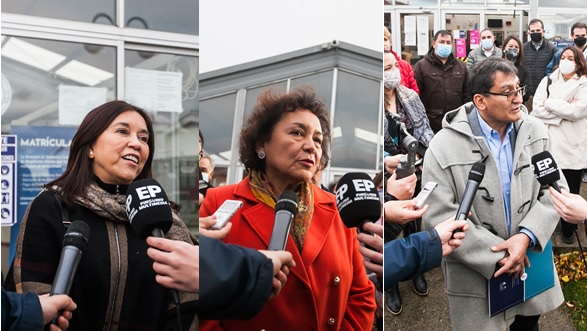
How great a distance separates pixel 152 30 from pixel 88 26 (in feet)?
0.50

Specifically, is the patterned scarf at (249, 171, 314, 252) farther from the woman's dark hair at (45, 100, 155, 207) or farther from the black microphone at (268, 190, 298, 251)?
the woman's dark hair at (45, 100, 155, 207)

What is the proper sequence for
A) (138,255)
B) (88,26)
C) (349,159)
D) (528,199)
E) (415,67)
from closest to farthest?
1. (349,159)
2. (88,26)
3. (138,255)
4. (415,67)
5. (528,199)

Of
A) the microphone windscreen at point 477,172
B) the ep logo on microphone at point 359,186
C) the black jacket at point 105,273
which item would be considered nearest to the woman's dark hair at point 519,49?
the microphone windscreen at point 477,172

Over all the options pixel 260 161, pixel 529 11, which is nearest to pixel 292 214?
pixel 260 161

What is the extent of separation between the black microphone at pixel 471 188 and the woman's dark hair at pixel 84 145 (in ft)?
3.08

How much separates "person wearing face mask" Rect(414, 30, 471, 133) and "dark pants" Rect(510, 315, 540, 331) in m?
0.71

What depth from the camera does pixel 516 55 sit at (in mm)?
1946

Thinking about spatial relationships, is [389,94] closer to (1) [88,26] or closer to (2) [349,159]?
(2) [349,159]

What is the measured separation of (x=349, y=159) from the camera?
3.84 ft

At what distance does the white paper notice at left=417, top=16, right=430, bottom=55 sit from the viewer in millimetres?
1758

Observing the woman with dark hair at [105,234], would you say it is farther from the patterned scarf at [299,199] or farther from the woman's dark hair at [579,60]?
the woman's dark hair at [579,60]

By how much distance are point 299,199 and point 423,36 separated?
817 mm

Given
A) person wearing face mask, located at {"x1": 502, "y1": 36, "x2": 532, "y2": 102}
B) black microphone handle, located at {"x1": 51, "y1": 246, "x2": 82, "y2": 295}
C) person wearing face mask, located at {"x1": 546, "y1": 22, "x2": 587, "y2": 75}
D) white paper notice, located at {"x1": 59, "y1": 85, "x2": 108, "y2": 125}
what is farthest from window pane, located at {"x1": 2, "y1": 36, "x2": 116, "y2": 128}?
person wearing face mask, located at {"x1": 546, "y1": 22, "x2": 587, "y2": 75}

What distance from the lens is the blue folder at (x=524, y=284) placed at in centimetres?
195
